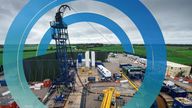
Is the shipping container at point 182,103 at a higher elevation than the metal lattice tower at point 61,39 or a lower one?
lower

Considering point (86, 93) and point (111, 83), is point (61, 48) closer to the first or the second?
point (86, 93)

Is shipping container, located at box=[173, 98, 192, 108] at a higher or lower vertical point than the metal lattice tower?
lower

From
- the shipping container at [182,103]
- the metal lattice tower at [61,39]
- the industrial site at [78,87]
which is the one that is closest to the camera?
the shipping container at [182,103]

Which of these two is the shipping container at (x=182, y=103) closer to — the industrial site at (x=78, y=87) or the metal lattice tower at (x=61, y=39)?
the industrial site at (x=78, y=87)

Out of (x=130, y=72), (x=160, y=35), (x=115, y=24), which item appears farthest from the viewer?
(x=130, y=72)

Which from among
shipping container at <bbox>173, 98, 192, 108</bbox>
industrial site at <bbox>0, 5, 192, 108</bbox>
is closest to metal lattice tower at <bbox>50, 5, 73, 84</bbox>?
industrial site at <bbox>0, 5, 192, 108</bbox>

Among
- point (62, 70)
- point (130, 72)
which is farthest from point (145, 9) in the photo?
point (130, 72)

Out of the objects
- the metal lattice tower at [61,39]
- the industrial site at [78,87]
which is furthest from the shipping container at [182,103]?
the metal lattice tower at [61,39]

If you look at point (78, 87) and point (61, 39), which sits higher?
point (61, 39)

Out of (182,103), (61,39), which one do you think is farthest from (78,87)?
(182,103)

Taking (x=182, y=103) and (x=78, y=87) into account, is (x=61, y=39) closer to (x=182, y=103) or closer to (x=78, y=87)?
(x=78, y=87)

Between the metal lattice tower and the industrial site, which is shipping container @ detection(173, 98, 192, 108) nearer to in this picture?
the industrial site
